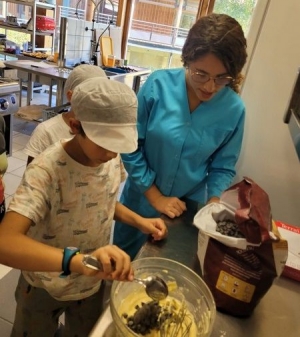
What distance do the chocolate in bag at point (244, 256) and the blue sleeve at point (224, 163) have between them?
333mm

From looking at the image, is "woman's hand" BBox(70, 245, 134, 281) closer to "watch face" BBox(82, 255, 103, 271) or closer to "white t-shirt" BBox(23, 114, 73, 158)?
"watch face" BBox(82, 255, 103, 271)

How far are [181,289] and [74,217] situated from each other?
0.34 metres

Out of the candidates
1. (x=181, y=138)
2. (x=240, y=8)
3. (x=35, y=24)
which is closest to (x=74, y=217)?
(x=181, y=138)

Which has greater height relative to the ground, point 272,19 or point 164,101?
point 272,19

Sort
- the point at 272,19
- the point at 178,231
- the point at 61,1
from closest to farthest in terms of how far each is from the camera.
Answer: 1. the point at 178,231
2. the point at 272,19
3. the point at 61,1

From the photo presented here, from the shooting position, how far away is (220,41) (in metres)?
0.88

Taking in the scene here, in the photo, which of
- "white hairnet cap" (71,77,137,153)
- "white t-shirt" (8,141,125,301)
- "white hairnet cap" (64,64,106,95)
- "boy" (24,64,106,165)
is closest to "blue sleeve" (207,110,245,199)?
"white t-shirt" (8,141,125,301)

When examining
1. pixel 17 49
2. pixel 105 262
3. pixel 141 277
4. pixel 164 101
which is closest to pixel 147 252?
pixel 141 277

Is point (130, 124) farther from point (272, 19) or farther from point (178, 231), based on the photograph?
point (272, 19)

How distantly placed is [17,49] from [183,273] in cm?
427

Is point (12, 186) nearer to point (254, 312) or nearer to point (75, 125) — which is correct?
point (75, 125)

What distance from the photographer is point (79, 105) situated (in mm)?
733

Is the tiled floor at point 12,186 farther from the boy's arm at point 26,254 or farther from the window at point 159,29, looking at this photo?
the window at point 159,29

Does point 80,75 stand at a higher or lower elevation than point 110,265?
higher
